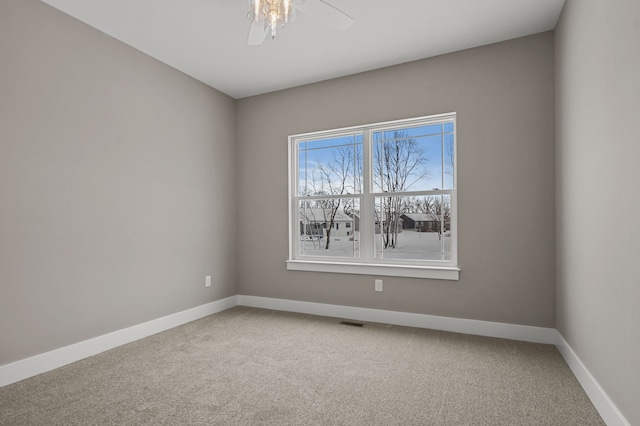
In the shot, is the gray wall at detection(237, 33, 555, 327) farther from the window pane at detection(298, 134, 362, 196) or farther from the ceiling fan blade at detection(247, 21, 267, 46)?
the ceiling fan blade at detection(247, 21, 267, 46)

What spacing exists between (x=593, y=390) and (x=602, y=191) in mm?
→ 1161

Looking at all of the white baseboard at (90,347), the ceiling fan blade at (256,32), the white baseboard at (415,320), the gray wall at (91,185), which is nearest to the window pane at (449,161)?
the white baseboard at (415,320)

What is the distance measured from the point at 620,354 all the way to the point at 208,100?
4241 mm

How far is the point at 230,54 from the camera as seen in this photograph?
11.1 ft

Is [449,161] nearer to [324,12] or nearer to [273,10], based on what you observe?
[324,12]

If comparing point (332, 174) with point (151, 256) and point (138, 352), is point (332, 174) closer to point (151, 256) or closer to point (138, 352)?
point (151, 256)

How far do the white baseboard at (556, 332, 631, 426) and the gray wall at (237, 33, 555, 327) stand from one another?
480 millimetres

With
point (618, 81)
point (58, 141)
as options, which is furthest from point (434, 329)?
point (58, 141)

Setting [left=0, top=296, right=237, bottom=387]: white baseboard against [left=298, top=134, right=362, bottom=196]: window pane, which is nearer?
[left=0, top=296, right=237, bottom=387]: white baseboard

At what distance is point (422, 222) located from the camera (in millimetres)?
3621

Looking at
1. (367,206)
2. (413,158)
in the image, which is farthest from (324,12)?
(367,206)

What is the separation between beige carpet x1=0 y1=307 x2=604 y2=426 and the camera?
191 cm

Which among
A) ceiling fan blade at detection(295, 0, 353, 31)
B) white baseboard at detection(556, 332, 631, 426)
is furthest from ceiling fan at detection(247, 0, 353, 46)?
white baseboard at detection(556, 332, 631, 426)

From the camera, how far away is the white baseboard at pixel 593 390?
172 centimetres
